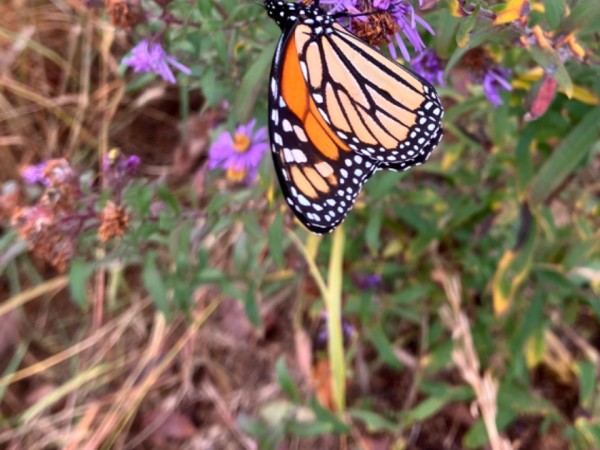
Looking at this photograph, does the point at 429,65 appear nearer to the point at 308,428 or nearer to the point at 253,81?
the point at 253,81

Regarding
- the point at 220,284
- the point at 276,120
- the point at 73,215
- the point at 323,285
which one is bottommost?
the point at 220,284

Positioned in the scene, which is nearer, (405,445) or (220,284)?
(220,284)

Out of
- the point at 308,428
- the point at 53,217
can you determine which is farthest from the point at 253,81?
the point at 308,428

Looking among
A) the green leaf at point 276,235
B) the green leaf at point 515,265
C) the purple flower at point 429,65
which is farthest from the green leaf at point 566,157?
the green leaf at point 276,235

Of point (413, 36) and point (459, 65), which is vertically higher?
point (413, 36)

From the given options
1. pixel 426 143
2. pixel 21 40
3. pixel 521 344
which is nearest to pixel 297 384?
pixel 521 344

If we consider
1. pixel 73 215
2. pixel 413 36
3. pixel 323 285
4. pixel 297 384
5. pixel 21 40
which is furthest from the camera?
pixel 21 40

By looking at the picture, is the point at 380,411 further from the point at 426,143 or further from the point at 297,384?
the point at 426,143

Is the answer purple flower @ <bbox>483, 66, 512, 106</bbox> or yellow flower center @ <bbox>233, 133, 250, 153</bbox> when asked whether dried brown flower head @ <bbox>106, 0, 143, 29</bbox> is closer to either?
yellow flower center @ <bbox>233, 133, 250, 153</bbox>
